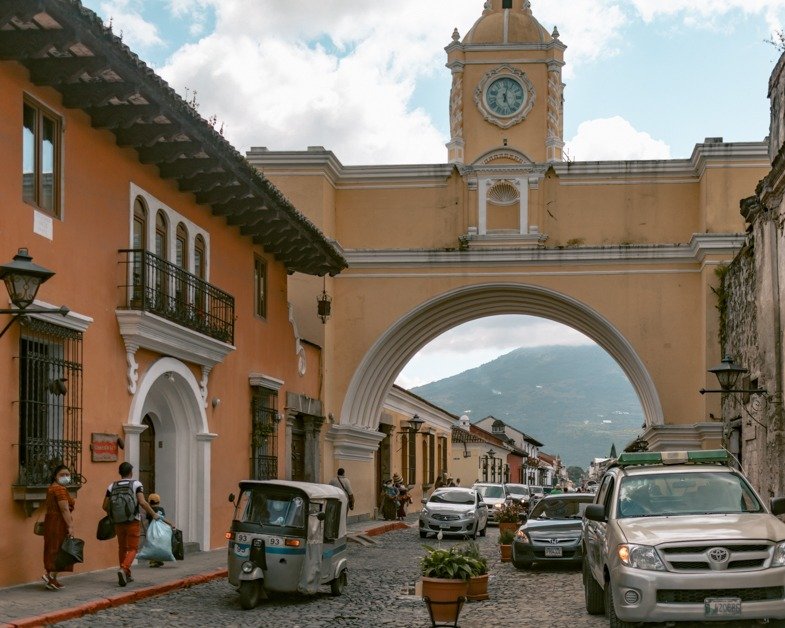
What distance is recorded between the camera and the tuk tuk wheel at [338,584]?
577 inches

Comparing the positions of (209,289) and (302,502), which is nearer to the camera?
(302,502)

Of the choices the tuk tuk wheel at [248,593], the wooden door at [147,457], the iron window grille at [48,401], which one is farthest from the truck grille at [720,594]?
the wooden door at [147,457]

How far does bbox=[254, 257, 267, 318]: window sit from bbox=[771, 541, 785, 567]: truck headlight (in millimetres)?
14802

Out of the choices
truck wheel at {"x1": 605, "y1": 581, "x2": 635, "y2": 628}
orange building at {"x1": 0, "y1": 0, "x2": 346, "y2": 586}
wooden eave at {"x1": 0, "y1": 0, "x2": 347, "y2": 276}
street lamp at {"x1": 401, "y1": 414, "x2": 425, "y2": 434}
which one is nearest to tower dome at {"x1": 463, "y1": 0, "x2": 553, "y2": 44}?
orange building at {"x1": 0, "y1": 0, "x2": 346, "y2": 586}

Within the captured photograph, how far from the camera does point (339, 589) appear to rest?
14.8m

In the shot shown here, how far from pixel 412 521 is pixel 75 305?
2413cm

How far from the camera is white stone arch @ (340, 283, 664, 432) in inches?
1203

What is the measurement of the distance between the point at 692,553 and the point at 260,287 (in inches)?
603

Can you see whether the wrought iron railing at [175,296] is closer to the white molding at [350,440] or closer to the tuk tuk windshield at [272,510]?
the tuk tuk windshield at [272,510]

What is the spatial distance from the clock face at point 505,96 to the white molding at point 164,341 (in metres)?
13.9

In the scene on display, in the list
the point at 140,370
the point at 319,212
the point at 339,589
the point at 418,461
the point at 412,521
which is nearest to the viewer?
the point at 339,589

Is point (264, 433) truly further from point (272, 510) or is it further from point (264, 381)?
point (272, 510)

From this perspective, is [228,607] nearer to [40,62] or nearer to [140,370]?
[140,370]

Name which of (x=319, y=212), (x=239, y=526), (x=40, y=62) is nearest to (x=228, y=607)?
(x=239, y=526)
